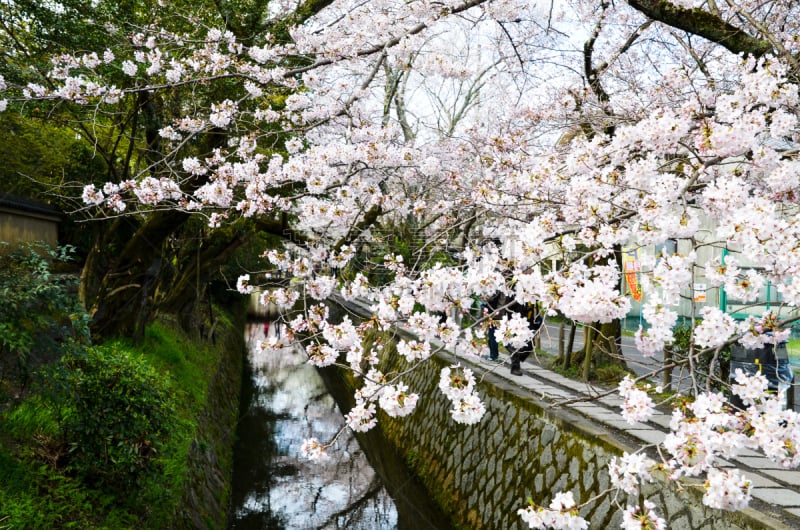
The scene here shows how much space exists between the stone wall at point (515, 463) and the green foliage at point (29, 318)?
183 inches

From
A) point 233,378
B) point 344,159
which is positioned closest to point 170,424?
point 344,159

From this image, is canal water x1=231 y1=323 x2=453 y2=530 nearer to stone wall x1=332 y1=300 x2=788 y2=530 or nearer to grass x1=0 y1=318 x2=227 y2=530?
stone wall x1=332 y1=300 x2=788 y2=530

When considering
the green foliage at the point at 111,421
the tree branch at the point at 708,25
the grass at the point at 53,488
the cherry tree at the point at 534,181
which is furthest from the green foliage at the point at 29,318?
the tree branch at the point at 708,25

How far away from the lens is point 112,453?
4641 millimetres

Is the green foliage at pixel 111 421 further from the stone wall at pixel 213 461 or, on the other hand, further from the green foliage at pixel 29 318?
the stone wall at pixel 213 461

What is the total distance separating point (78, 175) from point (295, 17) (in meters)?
4.82

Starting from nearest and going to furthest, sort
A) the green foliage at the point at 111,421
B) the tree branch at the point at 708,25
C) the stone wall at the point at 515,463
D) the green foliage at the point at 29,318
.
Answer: the green foliage at the point at 29,318
the stone wall at the point at 515,463
the tree branch at the point at 708,25
the green foliage at the point at 111,421

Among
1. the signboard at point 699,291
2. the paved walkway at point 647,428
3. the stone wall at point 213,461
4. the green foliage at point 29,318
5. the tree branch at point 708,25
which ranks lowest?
the stone wall at point 213,461

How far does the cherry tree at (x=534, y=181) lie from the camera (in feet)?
8.63

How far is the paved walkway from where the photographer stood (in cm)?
374

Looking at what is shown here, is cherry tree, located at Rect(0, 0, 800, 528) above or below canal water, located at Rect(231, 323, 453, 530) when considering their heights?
above

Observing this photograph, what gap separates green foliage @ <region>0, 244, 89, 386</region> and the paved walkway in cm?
329

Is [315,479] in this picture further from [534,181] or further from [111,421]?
[534,181]

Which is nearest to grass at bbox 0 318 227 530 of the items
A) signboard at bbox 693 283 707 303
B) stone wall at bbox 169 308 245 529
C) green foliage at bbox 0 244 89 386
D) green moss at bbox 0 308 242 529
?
green moss at bbox 0 308 242 529
